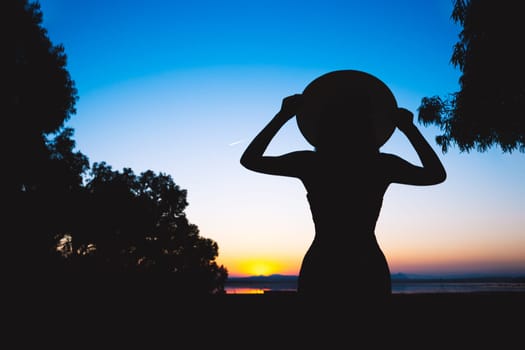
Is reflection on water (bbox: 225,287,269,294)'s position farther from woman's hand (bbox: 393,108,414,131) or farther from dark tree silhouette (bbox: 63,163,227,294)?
dark tree silhouette (bbox: 63,163,227,294)

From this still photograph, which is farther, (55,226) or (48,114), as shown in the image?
(55,226)

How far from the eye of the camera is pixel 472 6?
8.91 meters

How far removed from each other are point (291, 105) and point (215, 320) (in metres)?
2.34

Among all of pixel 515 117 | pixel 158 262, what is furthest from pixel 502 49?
pixel 158 262

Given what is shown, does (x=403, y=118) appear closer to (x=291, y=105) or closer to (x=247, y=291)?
(x=291, y=105)

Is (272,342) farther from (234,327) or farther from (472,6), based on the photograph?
(472,6)

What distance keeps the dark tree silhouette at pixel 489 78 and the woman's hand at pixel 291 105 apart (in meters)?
9.62

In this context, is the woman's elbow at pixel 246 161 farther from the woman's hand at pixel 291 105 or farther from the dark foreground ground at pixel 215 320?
the dark foreground ground at pixel 215 320

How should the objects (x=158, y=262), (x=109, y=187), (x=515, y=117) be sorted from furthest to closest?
Answer: (x=158, y=262), (x=109, y=187), (x=515, y=117)

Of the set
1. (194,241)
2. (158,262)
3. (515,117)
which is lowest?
(158,262)

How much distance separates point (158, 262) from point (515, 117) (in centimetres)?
3323

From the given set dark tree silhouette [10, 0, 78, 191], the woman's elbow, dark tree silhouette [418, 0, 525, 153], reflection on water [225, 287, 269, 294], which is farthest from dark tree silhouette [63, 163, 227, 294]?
the woman's elbow

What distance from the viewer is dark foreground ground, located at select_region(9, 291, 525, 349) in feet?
8.39

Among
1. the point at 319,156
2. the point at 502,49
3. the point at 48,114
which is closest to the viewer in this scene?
the point at 319,156
